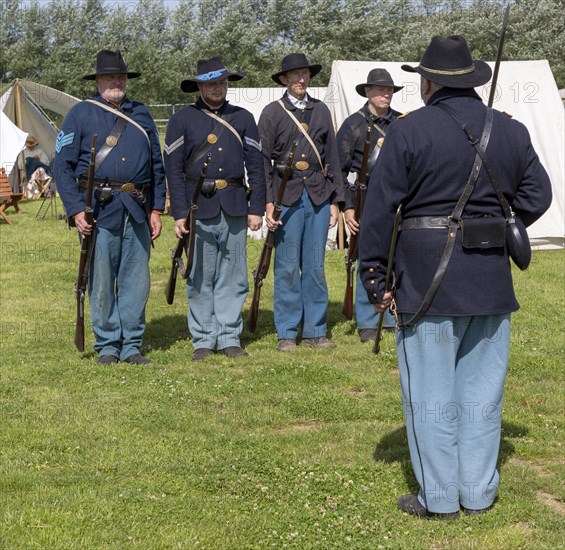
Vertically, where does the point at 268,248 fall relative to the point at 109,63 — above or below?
below

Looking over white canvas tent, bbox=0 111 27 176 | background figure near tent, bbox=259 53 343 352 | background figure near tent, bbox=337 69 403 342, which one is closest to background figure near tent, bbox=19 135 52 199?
white canvas tent, bbox=0 111 27 176

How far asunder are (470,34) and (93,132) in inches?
1411

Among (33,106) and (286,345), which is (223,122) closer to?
(286,345)

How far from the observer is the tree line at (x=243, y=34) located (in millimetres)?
41281

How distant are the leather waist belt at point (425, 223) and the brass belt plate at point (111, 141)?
135 inches

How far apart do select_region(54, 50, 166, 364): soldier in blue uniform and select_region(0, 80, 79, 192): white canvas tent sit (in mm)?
15917

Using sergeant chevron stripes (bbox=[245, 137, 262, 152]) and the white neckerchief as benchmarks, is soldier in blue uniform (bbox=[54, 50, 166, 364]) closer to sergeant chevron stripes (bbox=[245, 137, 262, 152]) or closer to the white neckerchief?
sergeant chevron stripes (bbox=[245, 137, 262, 152])

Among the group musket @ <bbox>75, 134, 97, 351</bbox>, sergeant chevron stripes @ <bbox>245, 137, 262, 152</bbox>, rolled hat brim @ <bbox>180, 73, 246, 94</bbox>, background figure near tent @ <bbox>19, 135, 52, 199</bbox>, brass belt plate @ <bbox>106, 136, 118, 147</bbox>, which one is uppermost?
rolled hat brim @ <bbox>180, 73, 246, 94</bbox>

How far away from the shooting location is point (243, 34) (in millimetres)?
45312

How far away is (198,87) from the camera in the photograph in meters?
7.82

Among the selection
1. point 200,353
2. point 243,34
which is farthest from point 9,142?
point 243,34

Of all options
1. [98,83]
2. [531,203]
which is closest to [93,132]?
[98,83]

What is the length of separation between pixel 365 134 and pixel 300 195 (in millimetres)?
819

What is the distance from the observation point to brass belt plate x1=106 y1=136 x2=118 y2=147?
7.37 meters
